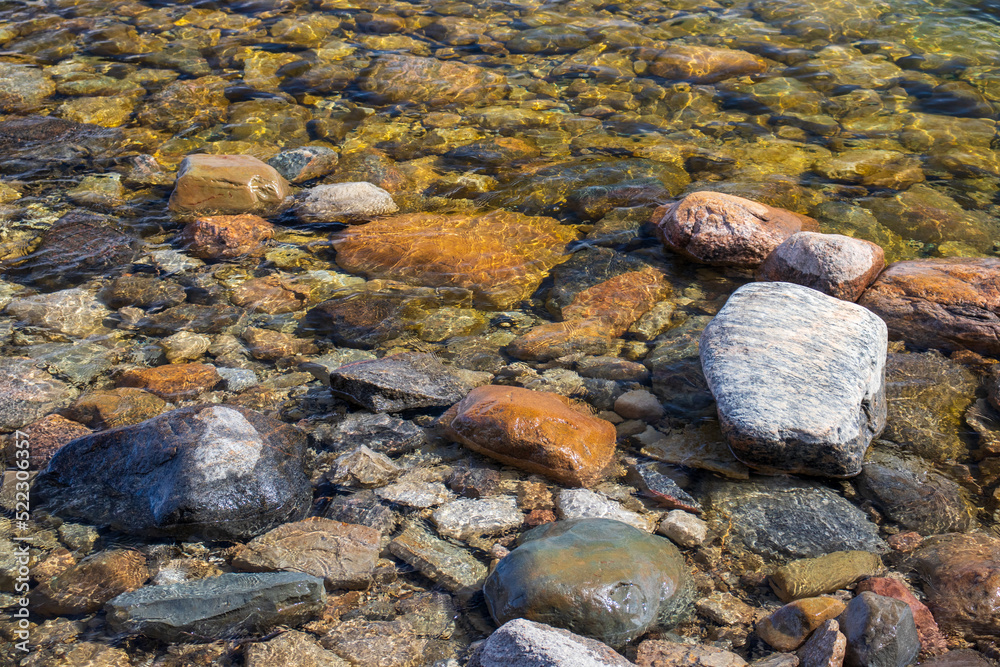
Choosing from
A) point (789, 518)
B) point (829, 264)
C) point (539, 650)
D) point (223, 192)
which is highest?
point (223, 192)

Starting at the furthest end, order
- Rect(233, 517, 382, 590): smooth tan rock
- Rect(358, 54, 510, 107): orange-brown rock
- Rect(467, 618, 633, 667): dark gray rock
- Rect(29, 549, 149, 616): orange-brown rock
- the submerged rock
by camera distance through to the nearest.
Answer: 1. Rect(358, 54, 510, 107): orange-brown rock
2. the submerged rock
3. Rect(233, 517, 382, 590): smooth tan rock
4. Rect(29, 549, 149, 616): orange-brown rock
5. Rect(467, 618, 633, 667): dark gray rock

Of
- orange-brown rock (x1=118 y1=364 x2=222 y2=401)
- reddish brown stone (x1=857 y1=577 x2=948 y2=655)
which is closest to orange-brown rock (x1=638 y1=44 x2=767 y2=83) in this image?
orange-brown rock (x1=118 y1=364 x2=222 y2=401)

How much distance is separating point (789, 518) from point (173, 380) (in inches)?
130

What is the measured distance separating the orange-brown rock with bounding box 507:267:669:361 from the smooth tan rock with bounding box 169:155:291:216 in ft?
8.34

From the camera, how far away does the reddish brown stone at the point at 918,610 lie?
2666 millimetres

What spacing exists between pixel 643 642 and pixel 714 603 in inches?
15.0

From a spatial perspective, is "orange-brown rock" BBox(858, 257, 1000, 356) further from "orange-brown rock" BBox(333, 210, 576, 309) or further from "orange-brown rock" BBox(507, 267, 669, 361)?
"orange-brown rock" BBox(333, 210, 576, 309)

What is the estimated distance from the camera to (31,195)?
5.89 meters

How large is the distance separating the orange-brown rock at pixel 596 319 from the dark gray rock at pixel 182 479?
1662 millimetres

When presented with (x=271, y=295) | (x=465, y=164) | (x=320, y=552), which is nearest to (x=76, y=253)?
(x=271, y=295)

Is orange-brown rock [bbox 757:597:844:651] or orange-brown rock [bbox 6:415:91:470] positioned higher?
orange-brown rock [bbox 6:415:91:470]

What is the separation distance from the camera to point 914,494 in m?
3.37

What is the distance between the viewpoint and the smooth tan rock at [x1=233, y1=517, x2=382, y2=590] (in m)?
2.96

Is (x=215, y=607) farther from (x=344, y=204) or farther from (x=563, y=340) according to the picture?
(x=344, y=204)
